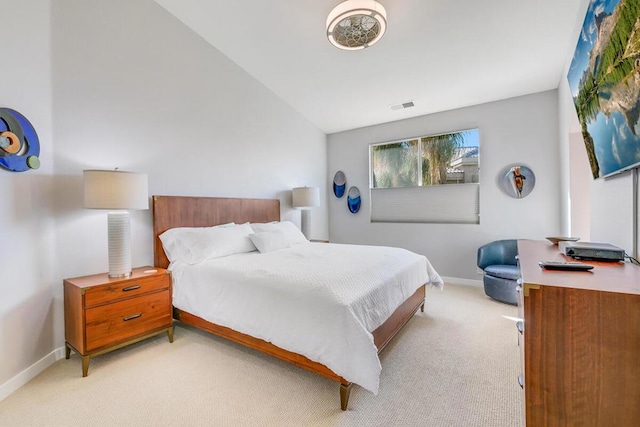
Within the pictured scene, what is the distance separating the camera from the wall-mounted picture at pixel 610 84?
105 centimetres

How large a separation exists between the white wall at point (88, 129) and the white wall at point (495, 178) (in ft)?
9.33

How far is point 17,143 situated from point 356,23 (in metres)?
2.62

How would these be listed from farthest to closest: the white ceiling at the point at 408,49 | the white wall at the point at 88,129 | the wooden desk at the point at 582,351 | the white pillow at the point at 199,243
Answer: the white pillow at the point at 199,243
the white ceiling at the point at 408,49
the white wall at the point at 88,129
the wooden desk at the point at 582,351

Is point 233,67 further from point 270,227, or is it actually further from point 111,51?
point 270,227

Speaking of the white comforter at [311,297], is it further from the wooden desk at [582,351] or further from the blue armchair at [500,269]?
the blue armchair at [500,269]

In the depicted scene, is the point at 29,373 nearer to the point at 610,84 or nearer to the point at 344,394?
the point at 344,394

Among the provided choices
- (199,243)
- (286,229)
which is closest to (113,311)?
(199,243)

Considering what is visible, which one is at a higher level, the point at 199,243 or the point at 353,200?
the point at 353,200

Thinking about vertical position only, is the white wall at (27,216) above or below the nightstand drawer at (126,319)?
above

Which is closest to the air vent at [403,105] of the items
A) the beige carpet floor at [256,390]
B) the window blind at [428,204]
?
the window blind at [428,204]

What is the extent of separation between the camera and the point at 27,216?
76.4 inches

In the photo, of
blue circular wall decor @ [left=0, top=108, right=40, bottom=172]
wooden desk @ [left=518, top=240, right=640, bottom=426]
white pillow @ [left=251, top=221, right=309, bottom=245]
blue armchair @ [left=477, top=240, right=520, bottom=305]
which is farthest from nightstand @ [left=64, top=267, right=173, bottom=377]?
blue armchair @ [left=477, top=240, right=520, bottom=305]

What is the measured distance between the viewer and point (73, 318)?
2047 mm

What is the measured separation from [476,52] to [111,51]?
3.59 meters
